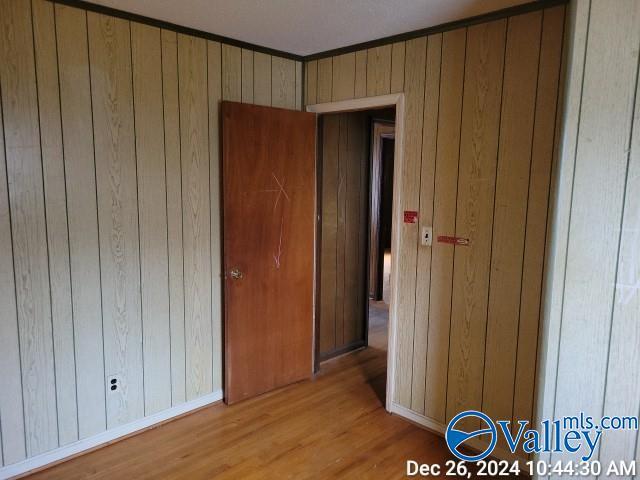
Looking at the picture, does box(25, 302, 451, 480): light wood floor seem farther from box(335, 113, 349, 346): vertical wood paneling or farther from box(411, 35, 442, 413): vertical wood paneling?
box(335, 113, 349, 346): vertical wood paneling

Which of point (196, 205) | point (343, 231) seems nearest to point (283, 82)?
point (196, 205)

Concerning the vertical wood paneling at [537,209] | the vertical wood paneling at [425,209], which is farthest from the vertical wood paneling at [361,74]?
the vertical wood paneling at [537,209]

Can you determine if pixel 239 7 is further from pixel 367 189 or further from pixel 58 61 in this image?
pixel 367 189

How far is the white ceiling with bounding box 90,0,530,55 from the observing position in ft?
7.90

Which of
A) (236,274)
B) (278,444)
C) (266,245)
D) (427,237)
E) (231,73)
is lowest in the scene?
(278,444)

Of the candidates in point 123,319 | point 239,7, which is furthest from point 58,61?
point 123,319

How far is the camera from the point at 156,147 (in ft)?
9.12

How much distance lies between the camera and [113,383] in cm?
274

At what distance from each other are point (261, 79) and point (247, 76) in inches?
4.9

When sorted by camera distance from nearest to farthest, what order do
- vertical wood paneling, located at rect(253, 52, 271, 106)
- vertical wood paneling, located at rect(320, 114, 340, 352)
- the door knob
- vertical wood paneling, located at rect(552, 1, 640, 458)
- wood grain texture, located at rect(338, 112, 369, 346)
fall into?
vertical wood paneling, located at rect(552, 1, 640, 458) → the door knob → vertical wood paneling, located at rect(253, 52, 271, 106) → vertical wood paneling, located at rect(320, 114, 340, 352) → wood grain texture, located at rect(338, 112, 369, 346)

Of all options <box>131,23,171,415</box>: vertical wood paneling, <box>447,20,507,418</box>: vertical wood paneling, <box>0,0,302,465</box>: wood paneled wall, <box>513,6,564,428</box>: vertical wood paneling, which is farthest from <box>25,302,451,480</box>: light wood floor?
<box>513,6,564,428</box>: vertical wood paneling

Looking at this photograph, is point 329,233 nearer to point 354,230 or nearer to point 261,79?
point 354,230

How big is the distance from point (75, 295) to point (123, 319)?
32 centimetres

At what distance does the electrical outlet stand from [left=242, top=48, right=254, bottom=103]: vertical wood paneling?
197 cm
